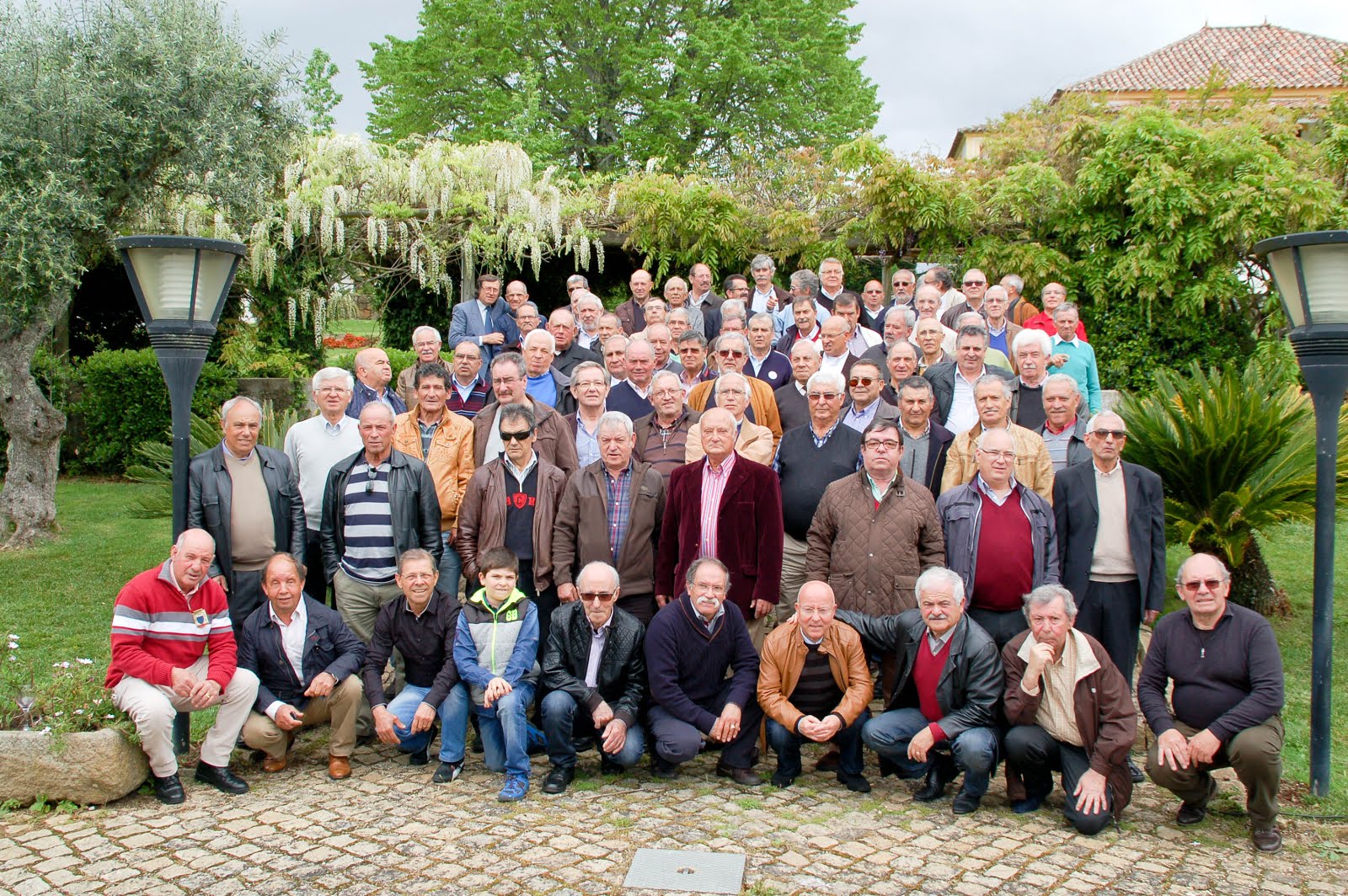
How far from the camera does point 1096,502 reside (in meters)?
5.59

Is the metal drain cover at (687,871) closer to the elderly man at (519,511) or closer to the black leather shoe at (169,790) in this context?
the elderly man at (519,511)

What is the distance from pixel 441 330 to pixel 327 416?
8.89 metres

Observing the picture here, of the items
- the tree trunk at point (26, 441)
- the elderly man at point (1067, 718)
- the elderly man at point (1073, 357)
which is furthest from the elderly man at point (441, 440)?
the tree trunk at point (26, 441)

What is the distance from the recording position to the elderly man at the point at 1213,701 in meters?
4.62

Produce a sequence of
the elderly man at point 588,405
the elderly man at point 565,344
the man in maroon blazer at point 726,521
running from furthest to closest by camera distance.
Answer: the elderly man at point 565,344
the elderly man at point 588,405
the man in maroon blazer at point 726,521

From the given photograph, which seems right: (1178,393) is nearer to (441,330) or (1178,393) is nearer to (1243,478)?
(1243,478)

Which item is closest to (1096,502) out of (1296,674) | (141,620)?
(1296,674)

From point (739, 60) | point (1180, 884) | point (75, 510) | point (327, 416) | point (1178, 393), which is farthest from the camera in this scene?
point (739, 60)

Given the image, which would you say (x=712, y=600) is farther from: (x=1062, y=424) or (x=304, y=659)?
(x=1062, y=424)

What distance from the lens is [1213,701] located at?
15.9 ft

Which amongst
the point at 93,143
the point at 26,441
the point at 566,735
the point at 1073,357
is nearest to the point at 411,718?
the point at 566,735

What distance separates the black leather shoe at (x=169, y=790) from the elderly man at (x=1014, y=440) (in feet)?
13.4

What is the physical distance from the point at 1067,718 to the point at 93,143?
333 inches

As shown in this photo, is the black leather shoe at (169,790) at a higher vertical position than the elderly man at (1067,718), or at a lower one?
lower
